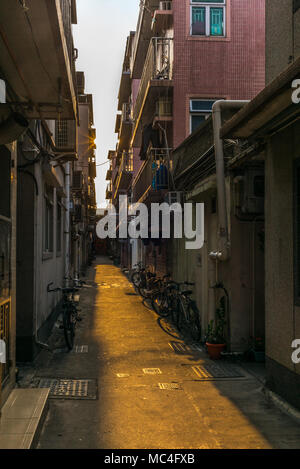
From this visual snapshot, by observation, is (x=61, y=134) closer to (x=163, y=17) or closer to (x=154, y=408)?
(x=163, y=17)

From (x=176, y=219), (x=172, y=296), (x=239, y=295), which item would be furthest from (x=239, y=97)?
(x=239, y=295)

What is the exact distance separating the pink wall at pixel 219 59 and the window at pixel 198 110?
0.15 meters

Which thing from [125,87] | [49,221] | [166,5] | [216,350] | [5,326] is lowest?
[216,350]

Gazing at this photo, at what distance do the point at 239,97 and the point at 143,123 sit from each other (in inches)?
195

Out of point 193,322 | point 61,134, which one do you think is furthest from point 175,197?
point 193,322

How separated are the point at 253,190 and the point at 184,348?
3.66 m

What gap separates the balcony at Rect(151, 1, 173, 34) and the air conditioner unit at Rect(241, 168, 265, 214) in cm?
908

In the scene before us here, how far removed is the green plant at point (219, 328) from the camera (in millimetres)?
9148

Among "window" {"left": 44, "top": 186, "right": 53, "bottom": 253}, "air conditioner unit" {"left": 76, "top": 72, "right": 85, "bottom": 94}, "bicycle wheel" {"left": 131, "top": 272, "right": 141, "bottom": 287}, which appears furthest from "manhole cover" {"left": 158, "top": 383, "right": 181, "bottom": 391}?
"air conditioner unit" {"left": 76, "top": 72, "right": 85, "bottom": 94}

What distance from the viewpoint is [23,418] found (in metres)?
5.22

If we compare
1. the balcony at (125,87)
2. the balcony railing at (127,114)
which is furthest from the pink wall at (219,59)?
the balcony at (125,87)

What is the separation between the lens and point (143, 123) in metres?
19.2

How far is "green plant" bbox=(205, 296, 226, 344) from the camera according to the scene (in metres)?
9.15

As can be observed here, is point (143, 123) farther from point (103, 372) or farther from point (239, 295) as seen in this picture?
point (103, 372)
